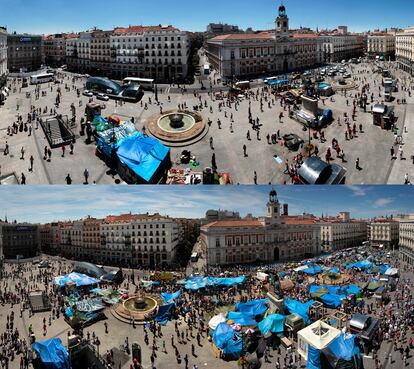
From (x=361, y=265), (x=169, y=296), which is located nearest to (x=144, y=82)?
(x=169, y=296)

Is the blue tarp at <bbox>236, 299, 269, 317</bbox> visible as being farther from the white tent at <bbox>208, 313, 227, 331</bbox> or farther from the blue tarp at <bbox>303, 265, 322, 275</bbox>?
the blue tarp at <bbox>303, 265, 322, 275</bbox>

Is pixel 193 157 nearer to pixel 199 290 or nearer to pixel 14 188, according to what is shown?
pixel 199 290

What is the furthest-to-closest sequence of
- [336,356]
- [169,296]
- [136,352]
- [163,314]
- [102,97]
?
[102,97], [169,296], [163,314], [136,352], [336,356]

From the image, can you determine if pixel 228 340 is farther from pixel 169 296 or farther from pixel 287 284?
pixel 287 284

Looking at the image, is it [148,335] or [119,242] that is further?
[119,242]

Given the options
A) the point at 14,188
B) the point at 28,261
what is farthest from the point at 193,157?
the point at 28,261

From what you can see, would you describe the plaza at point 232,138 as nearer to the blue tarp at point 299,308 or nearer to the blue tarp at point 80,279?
the blue tarp at point 80,279

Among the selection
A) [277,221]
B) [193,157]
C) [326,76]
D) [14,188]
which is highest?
[326,76]

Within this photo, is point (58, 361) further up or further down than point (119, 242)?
further down
